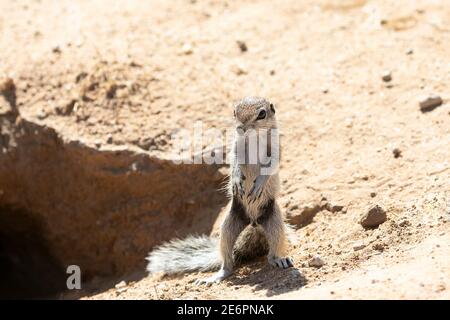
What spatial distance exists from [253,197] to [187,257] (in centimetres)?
99

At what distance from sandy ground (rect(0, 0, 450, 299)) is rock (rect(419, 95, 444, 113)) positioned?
71 mm

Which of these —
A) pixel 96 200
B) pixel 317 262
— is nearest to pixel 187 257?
pixel 317 262

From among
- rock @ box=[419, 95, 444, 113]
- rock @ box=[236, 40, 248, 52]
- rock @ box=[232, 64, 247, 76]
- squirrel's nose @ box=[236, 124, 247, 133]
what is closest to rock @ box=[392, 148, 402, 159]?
rock @ box=[419, 95, 444, 113]

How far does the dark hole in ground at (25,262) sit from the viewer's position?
831 centimetres

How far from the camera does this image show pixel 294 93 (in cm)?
741

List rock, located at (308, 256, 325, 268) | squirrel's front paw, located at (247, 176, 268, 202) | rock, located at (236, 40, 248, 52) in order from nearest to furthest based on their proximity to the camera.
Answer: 1. rock, located at (308, 256, 325, 268)
2. squirrel's front paw, located at (247, 176, 268, 202)
3. rock, located at (236, 40, 248, 52)

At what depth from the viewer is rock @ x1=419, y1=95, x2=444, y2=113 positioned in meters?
6.73

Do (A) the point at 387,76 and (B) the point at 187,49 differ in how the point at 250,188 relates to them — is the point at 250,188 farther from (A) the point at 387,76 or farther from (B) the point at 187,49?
(B) the point at 187,49

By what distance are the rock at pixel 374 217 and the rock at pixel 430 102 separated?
1622 millimetres

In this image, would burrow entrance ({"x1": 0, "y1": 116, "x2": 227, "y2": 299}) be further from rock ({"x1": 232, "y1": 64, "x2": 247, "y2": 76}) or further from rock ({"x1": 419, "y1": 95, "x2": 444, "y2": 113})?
rock ({"x1": 419, "y1": 95, "x2": 444, "y2": 113})

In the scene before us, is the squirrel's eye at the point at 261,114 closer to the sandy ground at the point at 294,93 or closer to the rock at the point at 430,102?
the sandy ground at the point at 294,93

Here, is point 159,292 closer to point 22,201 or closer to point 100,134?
point 100,134

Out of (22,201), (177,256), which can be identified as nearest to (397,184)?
(177,256)

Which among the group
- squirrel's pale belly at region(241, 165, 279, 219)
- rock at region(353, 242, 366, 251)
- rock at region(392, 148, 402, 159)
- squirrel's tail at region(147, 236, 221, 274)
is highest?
rock at region(392, 148, 402, 159)
